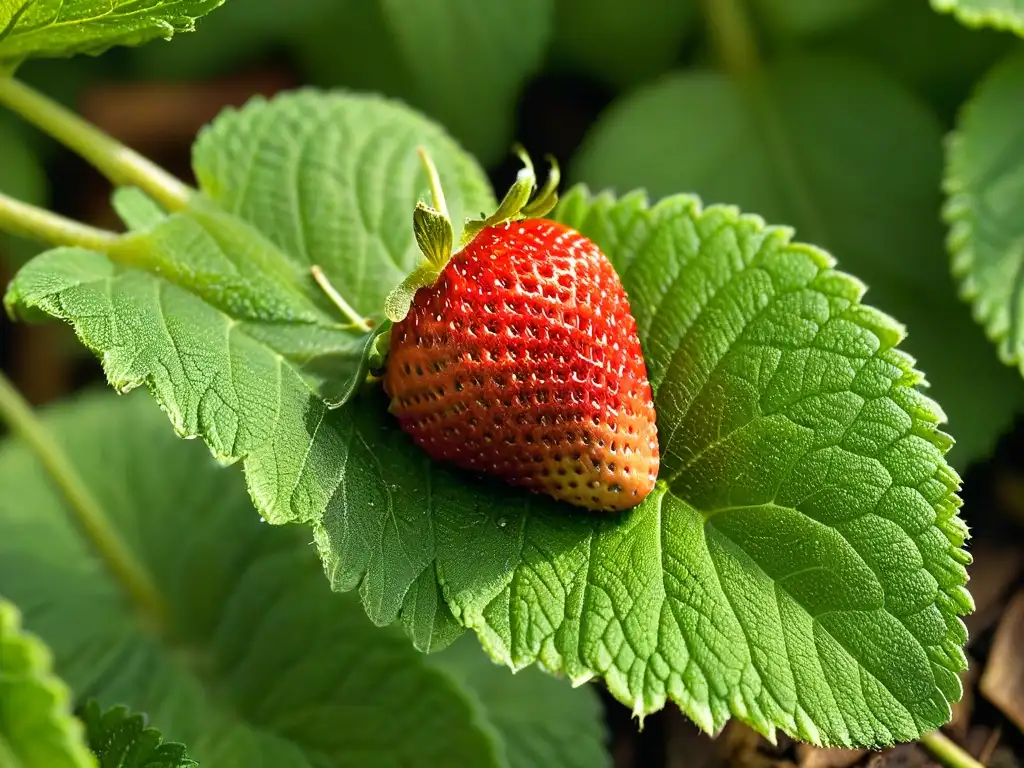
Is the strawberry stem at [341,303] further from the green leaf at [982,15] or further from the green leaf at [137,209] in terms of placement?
the green leaf at [982,15]

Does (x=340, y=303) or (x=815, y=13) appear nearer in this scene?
(x=340, y=303)

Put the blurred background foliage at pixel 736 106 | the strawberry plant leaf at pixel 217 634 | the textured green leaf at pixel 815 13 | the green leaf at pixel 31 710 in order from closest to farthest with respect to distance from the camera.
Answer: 1. the green leaf at pixel 31 710
2. the strawberry plant leaf at pixel 217 634
3. the blurred background foliage at pixel 736 106
4. the textured green leaf at pixel 815 13

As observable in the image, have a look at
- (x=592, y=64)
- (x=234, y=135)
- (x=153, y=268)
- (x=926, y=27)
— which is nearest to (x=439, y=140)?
(x=234, y=135)

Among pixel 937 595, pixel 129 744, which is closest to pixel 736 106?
pixel 937 595

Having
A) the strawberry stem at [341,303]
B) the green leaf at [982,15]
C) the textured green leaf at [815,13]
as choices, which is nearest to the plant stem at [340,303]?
the strawberry stem at [341,303]

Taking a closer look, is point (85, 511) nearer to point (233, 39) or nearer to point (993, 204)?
point (233, 39)

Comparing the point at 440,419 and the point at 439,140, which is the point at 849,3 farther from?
the point at 440,419

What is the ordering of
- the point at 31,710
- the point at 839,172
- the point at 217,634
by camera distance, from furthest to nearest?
the point at 839,172
the point at 217,634
the point at 31,710
